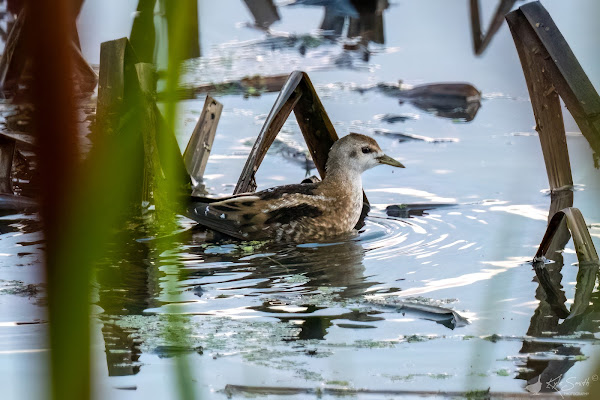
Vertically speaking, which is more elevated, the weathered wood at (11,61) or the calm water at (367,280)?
the weathered wood at (11,61)

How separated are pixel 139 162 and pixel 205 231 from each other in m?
0.87

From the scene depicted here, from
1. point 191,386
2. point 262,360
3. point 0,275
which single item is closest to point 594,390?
point 191,386

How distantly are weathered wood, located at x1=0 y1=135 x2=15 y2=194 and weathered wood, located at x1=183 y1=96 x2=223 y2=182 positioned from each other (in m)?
1.32

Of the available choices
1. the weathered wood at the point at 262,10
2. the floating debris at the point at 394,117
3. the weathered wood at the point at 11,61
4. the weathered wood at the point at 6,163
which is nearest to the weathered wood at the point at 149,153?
the weathered wood at the point at 6,163

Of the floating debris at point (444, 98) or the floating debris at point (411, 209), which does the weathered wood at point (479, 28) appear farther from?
the floating debris at point (411, 209)

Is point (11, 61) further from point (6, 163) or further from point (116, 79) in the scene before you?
point (116, 79)

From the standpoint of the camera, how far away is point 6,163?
6.58m

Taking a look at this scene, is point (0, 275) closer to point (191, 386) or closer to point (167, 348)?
point (167, 348)

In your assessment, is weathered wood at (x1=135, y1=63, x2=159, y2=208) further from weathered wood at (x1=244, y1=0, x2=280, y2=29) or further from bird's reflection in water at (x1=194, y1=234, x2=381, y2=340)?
weathered wood at (x1=244, y1=0, x2=280, y2=29)

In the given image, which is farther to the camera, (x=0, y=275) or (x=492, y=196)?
(x=492, y=196)

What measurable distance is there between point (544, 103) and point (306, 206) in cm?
176

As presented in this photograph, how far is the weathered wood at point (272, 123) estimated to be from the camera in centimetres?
628

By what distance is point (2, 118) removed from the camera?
846cm

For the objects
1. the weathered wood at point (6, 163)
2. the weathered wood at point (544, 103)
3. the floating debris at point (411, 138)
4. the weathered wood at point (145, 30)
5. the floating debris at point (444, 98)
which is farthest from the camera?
the floating debris at point (444, 98)
